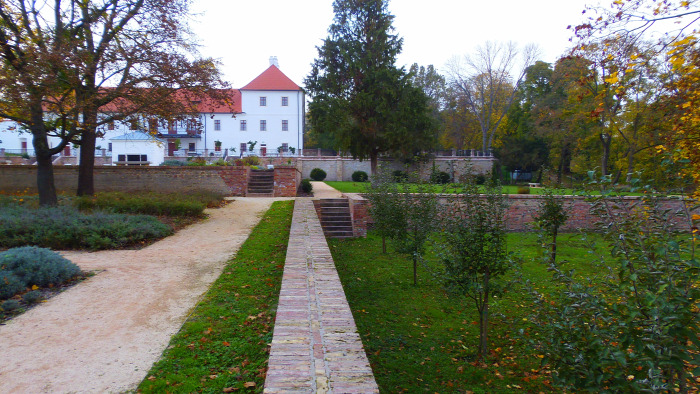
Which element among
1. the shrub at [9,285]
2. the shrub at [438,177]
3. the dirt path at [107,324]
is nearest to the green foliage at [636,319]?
the dirt path at [107,324]

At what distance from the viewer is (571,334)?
7.68 feet

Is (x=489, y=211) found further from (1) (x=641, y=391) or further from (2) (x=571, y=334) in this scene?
(1) (x=641, y=391)

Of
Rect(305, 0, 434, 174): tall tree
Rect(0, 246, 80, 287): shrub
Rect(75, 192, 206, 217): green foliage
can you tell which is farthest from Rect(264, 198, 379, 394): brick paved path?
Rect(305, 0, 434, 174): tall tree

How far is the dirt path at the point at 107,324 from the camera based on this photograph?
9.78 feet

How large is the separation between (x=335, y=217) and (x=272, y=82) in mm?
37106

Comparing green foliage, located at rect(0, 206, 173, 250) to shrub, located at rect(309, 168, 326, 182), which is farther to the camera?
shrub, located at rect(309, 168, 326, 182)

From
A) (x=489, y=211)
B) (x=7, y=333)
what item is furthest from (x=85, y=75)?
(x=489, y=211)

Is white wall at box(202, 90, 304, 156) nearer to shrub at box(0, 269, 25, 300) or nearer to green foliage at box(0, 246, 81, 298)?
green foliage at box(0, 246, 81, 298)

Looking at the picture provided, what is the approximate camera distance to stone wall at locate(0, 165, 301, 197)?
50.9 ft

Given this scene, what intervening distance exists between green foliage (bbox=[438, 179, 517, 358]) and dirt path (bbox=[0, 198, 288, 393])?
2.86 meters

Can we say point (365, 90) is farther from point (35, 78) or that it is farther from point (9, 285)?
point (9, 285)

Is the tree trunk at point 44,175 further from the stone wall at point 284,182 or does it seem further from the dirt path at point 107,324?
the stone wall at point 284,182

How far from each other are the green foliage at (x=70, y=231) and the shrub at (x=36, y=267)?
2.02 metres

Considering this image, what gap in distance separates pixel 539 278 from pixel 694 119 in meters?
4.10
